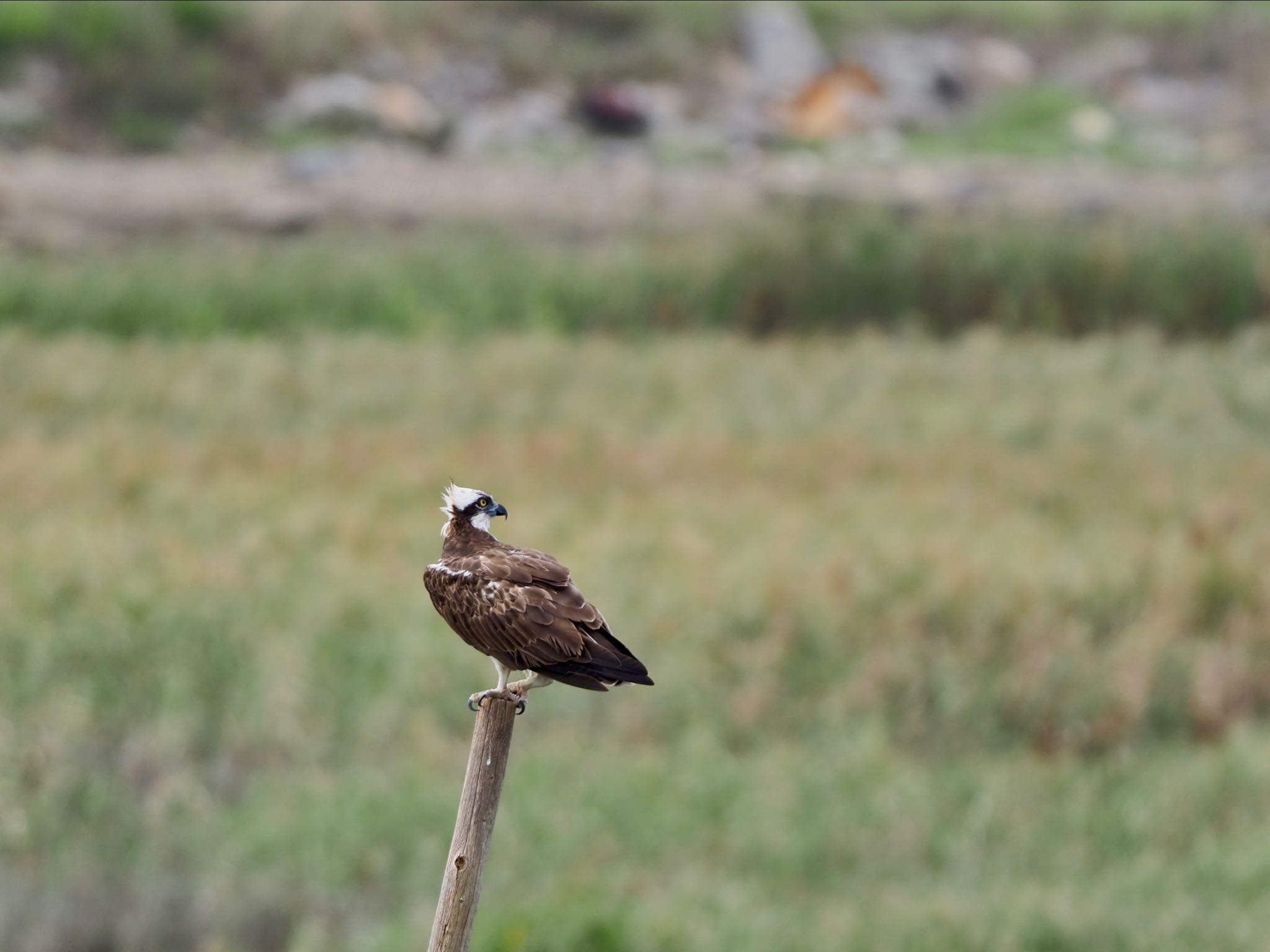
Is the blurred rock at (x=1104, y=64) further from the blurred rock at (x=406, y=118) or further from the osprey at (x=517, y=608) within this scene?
the osprey at (x=517, y=608)

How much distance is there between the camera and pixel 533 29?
3216 centimetres

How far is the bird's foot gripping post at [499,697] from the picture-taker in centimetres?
202

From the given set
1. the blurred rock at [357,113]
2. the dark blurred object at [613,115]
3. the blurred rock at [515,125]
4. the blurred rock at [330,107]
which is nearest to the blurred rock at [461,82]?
the blurred rock at [515,125]

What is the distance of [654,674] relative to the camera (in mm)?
8430

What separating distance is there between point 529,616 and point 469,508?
0.16 metres

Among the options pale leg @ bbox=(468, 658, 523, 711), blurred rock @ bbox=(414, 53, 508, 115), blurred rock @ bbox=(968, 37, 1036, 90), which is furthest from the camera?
blurred rock @ bbox=(968, 37, 1036, 90)

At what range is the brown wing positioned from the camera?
1872 mm

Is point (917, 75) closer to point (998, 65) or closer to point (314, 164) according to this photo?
point (998, 65)

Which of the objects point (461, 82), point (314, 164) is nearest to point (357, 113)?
point (314, 164)

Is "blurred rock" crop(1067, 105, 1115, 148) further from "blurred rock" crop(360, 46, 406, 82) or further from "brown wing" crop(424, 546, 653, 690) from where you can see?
"brown wing" crop(424, 546, 653, 690)

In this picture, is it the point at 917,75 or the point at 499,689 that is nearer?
the point at 499,689

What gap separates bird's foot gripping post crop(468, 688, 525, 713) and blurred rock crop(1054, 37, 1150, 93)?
111ft

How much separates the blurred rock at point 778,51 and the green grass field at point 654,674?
1920cm

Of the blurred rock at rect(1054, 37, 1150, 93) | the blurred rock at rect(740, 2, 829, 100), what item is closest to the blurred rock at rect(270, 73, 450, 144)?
the blurred rock at rect(740, 2, 829, 100)
